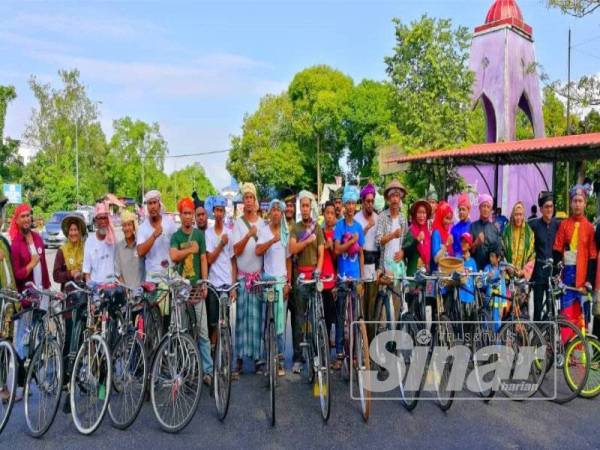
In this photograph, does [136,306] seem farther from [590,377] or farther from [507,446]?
[590,377]

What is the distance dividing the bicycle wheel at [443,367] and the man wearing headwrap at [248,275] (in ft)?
5.79

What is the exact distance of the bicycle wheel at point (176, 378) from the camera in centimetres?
430

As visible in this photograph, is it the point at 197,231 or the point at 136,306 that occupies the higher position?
the point at 197,231

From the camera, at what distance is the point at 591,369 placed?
5055 millimetres

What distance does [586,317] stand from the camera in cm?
622

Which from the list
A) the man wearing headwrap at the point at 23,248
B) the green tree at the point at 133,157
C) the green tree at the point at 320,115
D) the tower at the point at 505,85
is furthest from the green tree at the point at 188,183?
the man wearing headwrap at the point at 23,248

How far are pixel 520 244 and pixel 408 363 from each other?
200 centimetres

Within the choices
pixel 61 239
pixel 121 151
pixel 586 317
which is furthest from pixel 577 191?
pixel 121 151

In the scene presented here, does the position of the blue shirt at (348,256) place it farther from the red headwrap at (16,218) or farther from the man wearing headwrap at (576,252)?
the red headwrap at (16,218)

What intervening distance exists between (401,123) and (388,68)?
2.22m

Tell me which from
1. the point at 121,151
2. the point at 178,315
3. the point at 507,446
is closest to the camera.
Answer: the point at 507,446

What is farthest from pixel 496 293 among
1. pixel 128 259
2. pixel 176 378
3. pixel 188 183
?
pixel 188 183

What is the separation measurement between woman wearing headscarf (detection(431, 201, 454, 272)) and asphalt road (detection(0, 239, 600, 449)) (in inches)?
57.3

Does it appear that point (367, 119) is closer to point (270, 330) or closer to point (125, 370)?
point (270, 330)
